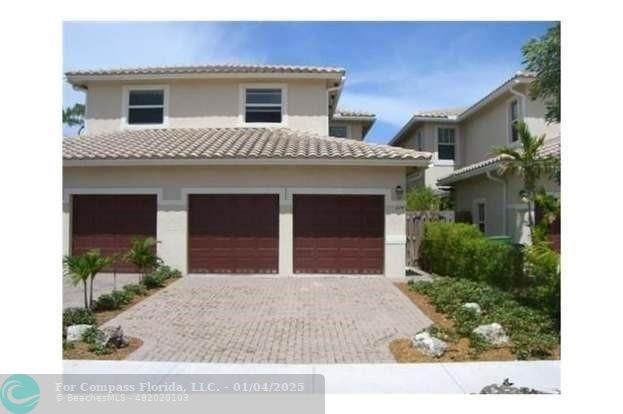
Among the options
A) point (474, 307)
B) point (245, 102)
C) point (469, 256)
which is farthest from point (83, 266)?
point (245, 102)

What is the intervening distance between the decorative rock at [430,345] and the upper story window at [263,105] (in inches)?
378

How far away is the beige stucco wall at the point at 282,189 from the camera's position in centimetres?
1181

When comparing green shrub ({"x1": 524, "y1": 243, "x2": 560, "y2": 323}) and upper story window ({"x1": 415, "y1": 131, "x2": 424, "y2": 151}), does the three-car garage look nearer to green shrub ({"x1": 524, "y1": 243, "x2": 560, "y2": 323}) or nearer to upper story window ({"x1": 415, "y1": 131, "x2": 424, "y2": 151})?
green shrub ({"x1": 524, "y1": 243, "x2": 560, "y2": 323})

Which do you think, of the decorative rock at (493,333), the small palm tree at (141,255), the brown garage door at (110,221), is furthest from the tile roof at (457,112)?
the small palm tree at (141,255)

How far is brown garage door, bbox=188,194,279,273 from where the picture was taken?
38.8ft

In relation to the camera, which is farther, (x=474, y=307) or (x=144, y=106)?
(x=144, y=106)

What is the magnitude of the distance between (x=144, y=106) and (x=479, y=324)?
11810 mm

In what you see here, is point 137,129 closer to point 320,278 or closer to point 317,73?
point 317,73

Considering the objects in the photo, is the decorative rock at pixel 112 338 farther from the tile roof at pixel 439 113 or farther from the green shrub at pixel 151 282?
the tile roof at pixel 439 113

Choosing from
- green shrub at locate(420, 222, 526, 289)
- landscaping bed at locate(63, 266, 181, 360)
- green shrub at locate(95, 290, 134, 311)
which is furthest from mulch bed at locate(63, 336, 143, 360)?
green shrub at locate(420, 222, 526, 289)

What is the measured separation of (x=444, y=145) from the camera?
728 inches

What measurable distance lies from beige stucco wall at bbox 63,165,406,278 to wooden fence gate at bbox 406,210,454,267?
2.71 m

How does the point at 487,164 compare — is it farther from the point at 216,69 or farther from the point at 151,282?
the point at 151,282

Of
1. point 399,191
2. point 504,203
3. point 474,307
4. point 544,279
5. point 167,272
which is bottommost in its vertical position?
point 474,307
